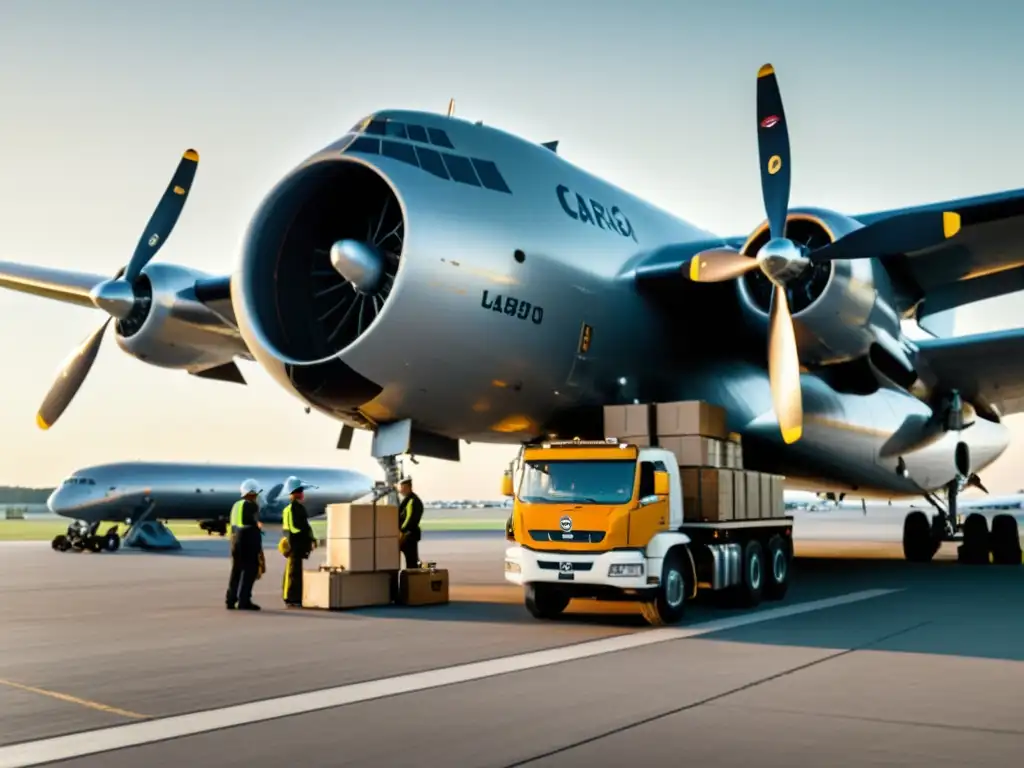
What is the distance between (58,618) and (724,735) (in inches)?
410

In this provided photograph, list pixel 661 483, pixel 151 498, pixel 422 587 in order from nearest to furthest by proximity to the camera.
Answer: pixel 661 483 < pixel 422 587 < pixel 151 498

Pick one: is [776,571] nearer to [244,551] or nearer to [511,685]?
[244,551]

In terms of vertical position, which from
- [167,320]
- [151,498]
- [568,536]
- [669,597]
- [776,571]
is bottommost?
[669,597]

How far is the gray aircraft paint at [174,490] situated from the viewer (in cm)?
3781

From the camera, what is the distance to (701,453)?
14.3 meters

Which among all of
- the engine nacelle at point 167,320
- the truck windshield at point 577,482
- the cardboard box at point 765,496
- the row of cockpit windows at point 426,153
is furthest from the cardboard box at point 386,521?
the engine nacelle at point 167,320

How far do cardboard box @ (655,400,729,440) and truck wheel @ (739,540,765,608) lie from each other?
1.65 metres

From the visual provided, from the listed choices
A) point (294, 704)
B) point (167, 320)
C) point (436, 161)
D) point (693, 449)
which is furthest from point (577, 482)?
point (167, 320)

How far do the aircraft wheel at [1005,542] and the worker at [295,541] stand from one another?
683 inches

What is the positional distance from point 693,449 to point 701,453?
0.12 metres

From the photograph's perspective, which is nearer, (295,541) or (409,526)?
(295,541)

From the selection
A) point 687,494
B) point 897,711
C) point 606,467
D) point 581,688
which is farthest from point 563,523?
point 897,711

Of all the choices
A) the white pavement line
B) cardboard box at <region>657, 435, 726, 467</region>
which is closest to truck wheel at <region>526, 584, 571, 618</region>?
the white pavement line

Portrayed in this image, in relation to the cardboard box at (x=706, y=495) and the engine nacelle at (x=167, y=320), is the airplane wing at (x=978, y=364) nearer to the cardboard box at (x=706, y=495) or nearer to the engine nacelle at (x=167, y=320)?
the cardboard box at (x=706, y=495)
